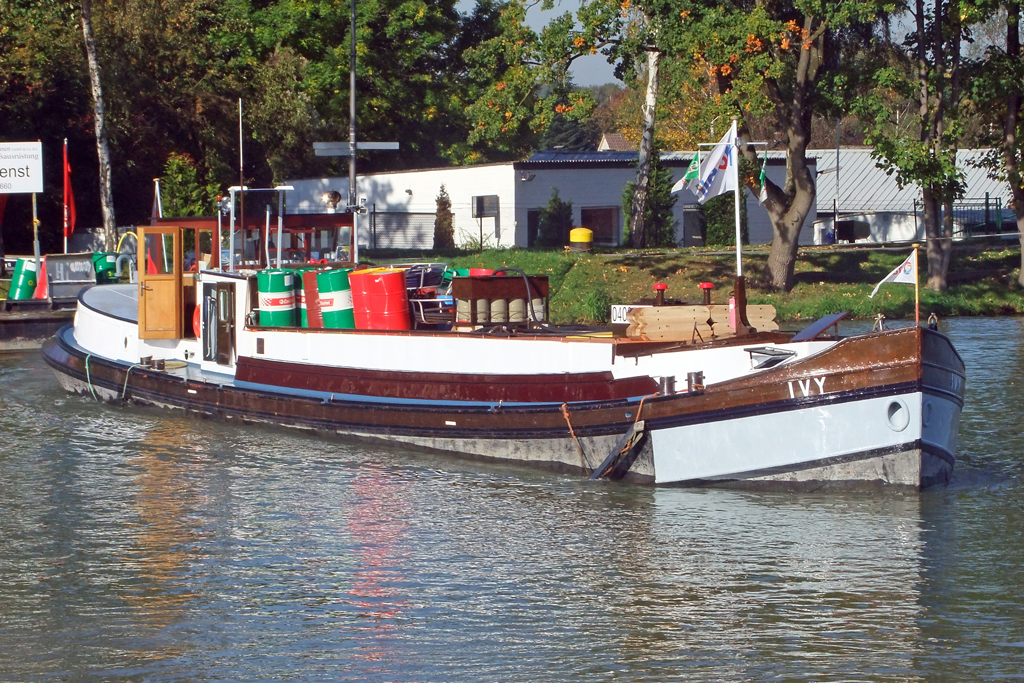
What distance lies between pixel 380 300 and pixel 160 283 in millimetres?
3715

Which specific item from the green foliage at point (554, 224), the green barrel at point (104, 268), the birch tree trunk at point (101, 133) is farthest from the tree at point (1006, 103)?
the birch tree trunk at point (101, 133)

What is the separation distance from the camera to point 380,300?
1516 centimetres

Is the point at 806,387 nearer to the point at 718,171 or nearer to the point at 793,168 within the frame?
the point at 718,171

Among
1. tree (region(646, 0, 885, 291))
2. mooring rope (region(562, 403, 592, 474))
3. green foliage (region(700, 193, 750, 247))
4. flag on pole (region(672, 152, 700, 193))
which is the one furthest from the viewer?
green foliage (region(700, 193, 750, 247))

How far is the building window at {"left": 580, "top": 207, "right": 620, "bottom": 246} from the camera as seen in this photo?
4569cm

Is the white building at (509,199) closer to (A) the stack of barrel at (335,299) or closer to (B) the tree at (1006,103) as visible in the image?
(B) the tree at (1006,103)

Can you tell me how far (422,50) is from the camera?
174 ft

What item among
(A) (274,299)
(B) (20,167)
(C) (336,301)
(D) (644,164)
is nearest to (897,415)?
(C) (336,301)

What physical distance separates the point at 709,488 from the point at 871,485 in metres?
1.55

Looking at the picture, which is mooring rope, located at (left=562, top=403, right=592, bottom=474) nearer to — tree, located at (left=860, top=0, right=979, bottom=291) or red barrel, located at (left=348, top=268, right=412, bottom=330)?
red barrel, located at (left=348, top=268, right=412, bottom=330)

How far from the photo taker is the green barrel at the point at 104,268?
2727 centimetres

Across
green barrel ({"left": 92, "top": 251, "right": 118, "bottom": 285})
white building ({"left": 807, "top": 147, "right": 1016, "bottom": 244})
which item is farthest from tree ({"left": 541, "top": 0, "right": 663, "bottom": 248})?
white building ({"left": 807, "top": 147, "right": 1016, "bottom": 244})

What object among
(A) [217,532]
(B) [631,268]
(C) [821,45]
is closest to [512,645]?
(A) [217,532]

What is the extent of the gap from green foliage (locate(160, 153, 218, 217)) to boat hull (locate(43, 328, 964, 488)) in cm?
2749
